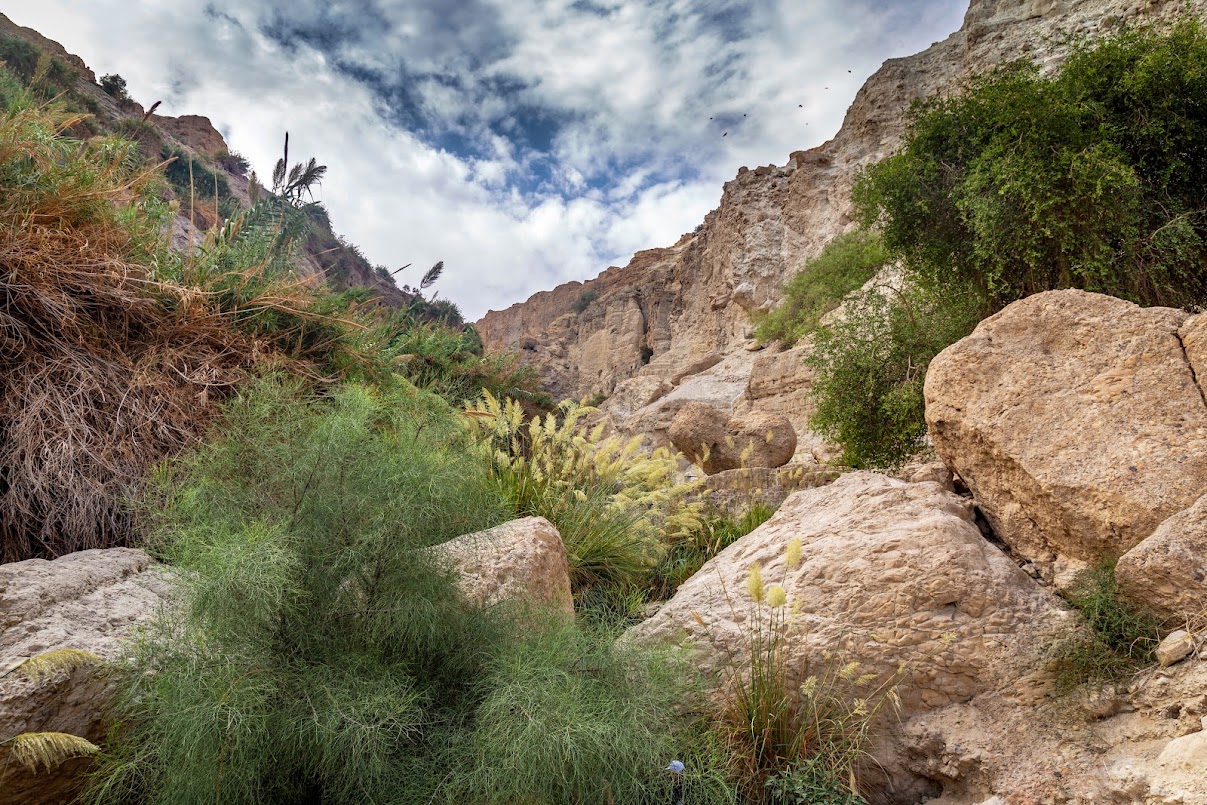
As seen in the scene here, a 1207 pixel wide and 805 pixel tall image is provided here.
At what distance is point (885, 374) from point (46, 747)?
24.6ft

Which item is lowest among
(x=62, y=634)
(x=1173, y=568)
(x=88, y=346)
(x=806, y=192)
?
(x=1173, y=568)

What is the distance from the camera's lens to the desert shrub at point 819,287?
1705 centimetres

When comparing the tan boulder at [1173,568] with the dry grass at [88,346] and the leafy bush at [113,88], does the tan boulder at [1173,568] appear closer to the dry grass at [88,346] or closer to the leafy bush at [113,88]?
the dry grass at [88,346]

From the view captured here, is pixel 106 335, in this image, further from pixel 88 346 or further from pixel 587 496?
pixel 587 496

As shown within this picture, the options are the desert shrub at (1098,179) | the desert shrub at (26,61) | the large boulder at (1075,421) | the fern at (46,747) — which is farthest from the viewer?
the desert shrub at (26,61)

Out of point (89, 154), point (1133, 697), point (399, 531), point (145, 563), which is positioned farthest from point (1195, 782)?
point (89, 154)

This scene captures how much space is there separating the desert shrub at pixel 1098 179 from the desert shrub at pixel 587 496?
4465 millimetres

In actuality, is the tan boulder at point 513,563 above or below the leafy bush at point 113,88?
below

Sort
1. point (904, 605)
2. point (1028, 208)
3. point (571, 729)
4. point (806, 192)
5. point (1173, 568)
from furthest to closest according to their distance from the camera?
point (806, 192) < point (1028, 208) < point (904, 605) < point (1173, 568) < point (571, 729)

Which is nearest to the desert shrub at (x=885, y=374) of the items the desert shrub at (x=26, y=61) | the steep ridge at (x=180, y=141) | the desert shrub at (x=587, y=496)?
the desert shrub at (x=587, y=496)

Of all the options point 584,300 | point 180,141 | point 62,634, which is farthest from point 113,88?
point 62,634

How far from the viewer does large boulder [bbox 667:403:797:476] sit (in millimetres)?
9203

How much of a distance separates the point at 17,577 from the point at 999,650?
3.80m

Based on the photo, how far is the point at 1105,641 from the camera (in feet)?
8.84
